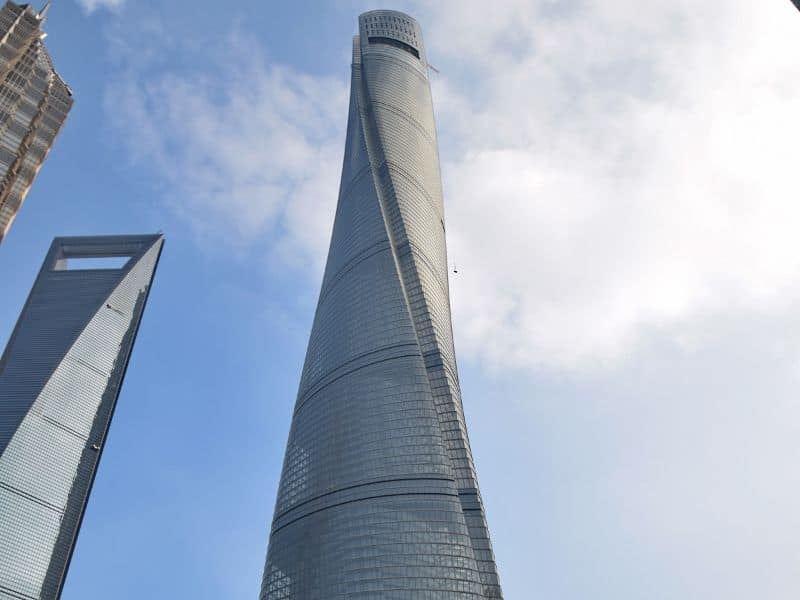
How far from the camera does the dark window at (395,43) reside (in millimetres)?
138375

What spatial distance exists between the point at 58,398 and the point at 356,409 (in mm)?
69829

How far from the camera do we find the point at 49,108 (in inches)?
3118

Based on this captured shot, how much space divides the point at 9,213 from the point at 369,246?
39.4m

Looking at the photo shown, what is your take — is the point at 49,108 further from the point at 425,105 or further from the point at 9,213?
the point at 425,105

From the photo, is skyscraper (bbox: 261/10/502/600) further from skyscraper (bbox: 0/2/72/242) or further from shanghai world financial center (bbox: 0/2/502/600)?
skyscraper (bbox: 0/2/72/242)

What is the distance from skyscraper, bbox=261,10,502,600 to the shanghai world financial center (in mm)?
179

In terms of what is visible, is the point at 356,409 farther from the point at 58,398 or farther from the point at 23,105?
the point at 58,398

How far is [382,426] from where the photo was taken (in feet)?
242

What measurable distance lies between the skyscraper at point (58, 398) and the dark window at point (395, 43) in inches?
2575

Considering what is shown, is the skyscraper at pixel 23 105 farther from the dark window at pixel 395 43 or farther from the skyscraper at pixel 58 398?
the dark window at pixel 395 43

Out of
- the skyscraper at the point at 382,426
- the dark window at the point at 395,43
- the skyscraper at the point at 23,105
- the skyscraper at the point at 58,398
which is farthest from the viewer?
the dark window at the point at 395,43

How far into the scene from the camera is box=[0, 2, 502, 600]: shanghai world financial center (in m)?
67.7

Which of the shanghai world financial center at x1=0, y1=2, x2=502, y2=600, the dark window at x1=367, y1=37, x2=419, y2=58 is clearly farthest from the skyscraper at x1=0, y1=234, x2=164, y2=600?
the dark window at x1=367, y1=37, x2=419, y2=58

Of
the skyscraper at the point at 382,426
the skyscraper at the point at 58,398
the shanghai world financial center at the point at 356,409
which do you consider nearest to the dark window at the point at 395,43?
the shanghai world financial center at the point at 356,409
